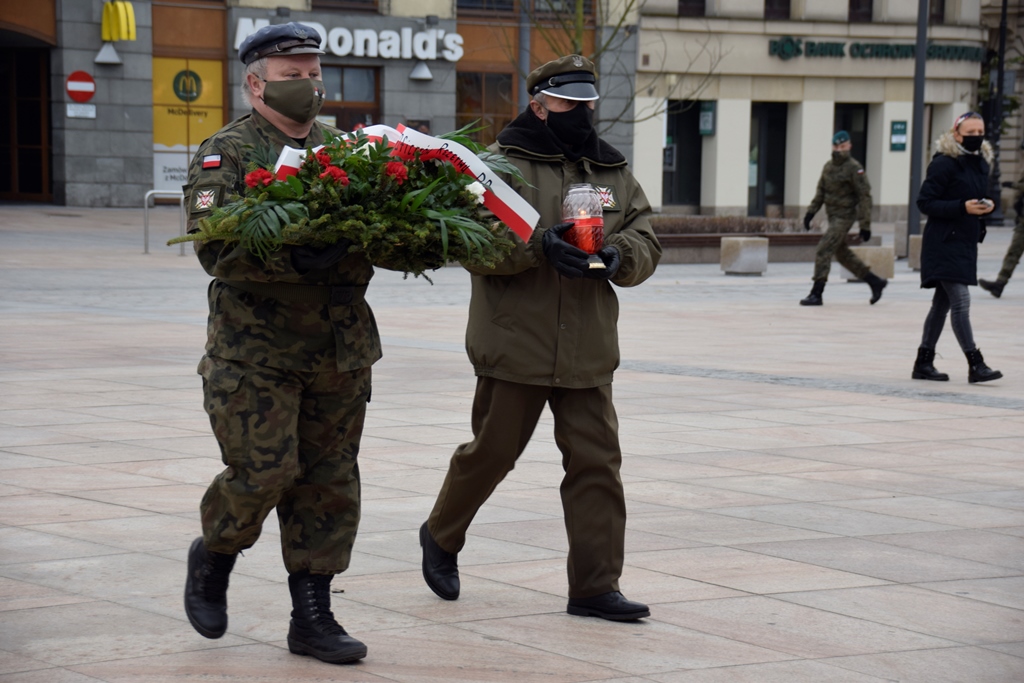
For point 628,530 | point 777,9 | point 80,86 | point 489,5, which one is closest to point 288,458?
point 628,530

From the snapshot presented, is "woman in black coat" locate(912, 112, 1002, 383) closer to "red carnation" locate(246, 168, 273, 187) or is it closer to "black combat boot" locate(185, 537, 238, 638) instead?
"black combat boot" locate(185, 537, 238, 638)

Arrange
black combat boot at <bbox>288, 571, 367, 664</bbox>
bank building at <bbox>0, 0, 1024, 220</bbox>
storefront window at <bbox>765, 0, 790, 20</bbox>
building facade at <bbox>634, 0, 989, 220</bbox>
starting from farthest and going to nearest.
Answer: storefront window at <bbox>765, 0, 790, 20</bbox> < building facade at <bbox>634, 0, 989, 220</bbox> < bank building at <bbox>0, 0, 1024, 220</bbox> < black combat boot at <bbox>288, 571, 367, 664</bbox>

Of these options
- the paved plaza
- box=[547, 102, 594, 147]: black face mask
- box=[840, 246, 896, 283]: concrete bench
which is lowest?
the paved plaza

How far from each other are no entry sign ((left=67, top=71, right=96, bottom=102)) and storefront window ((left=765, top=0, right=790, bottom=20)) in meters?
17.8

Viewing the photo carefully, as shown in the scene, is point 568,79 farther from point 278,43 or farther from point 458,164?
point 278,43

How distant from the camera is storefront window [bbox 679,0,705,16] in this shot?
3903 centimetres

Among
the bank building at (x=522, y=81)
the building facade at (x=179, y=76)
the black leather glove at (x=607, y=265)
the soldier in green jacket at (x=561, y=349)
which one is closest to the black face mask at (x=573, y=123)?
the soldier in green jacket at (x=561, y=349)

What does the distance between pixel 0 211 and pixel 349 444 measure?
26.8 metres

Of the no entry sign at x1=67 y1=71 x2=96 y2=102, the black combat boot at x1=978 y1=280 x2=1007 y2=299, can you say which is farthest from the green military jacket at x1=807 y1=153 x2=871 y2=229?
the no entry sign at x1=67 y1=71 x2=96 y2=102

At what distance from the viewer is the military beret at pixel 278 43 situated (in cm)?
427

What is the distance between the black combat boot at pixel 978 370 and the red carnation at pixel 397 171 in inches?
290

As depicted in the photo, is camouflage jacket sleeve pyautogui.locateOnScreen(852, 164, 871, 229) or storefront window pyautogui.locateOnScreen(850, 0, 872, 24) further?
storefront window pyautogui.locateOnScreen(850, 0, 872, 24)

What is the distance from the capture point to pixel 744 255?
71.4 feet

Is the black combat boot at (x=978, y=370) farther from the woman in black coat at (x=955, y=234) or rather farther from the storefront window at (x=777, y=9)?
the storefront window at (x=777, y=9)
